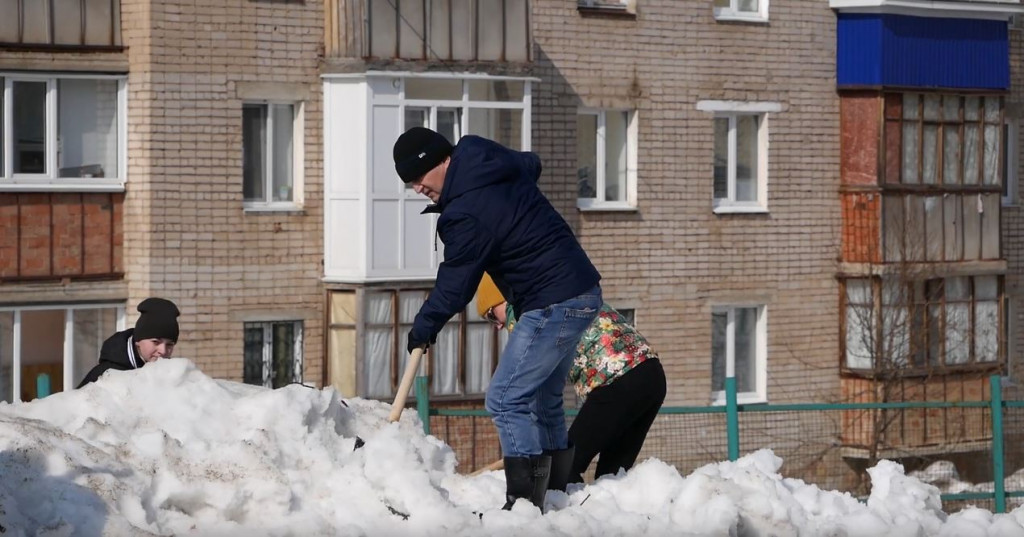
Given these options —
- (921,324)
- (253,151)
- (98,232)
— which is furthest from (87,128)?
(921,324)

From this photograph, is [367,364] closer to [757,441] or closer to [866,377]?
[757,441]

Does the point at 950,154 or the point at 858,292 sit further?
the point at 950,154

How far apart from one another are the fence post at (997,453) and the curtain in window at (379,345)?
8.97 m

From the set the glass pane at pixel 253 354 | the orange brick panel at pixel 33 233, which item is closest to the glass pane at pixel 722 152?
the glass pane at pixel 253 354

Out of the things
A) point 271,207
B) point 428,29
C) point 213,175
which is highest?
point 428,29

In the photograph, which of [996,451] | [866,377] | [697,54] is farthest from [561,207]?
[996,451]

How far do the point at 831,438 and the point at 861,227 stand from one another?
4.05 metres

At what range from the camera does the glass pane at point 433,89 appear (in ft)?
71.4

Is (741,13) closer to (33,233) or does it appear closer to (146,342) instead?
(33,233)

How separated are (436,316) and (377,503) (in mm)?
827

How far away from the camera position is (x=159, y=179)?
20.8m

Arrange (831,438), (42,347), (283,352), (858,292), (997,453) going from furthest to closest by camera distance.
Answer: (858,292) < (831,438) < (283,352) < (42,347) < (997,453)

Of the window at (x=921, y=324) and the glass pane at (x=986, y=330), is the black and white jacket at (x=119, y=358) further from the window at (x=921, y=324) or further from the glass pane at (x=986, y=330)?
the glass pane at (x=986, y=330)

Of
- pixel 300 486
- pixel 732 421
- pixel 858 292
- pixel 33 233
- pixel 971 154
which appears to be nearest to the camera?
pixel 300 486
